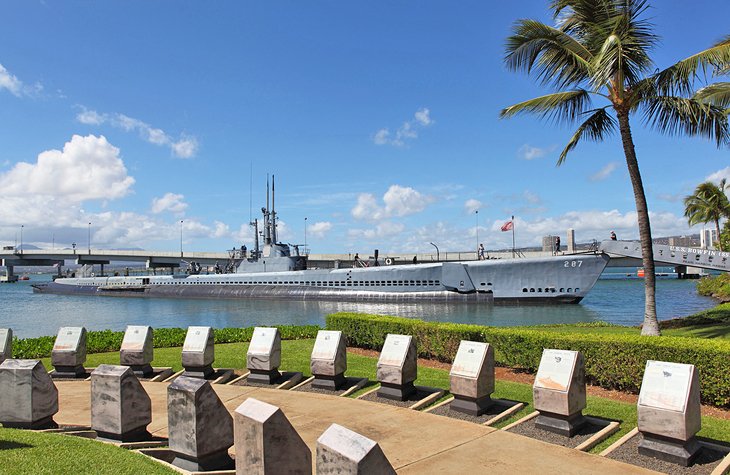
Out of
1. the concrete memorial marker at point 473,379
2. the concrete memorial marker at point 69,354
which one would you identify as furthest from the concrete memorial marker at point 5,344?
the concrete memorial marker at point 473,379

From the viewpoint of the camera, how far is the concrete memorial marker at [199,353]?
30.7 ft

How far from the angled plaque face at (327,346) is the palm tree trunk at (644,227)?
324 inches

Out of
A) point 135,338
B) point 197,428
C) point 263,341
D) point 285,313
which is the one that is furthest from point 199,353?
point 285,313

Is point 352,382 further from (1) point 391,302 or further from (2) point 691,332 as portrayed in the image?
(1) point 391,302

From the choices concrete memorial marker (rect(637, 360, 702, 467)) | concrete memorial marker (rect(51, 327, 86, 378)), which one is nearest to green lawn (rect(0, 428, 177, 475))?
concrete memorial marker (rect(637, 360, 702, 467))

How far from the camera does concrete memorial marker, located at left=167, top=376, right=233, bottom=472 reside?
4.80m

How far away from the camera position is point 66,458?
4.67m

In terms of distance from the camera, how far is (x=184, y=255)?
3647 inches

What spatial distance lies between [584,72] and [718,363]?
27.9 ft

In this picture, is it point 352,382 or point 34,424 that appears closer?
point 34,424

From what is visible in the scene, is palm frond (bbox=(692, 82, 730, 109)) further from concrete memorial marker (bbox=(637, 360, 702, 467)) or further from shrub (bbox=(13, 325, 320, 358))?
shrub (bbox=(13, 325, 320, 358))

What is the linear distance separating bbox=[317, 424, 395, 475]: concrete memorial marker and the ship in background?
3379 cm

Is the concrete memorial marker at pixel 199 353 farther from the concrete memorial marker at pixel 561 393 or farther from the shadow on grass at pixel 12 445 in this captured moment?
the concrete memorial marker at pixel 561 393

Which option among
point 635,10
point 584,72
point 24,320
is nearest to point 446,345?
point 584,72
